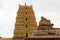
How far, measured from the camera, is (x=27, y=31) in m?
44.0

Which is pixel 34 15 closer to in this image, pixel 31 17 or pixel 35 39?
pixel 31 17

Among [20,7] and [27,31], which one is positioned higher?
[20,7]

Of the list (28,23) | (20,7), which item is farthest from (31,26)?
(20,7)

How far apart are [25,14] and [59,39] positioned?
129ft

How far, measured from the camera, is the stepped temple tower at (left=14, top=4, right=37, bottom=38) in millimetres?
43531

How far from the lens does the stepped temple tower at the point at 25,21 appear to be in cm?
4353

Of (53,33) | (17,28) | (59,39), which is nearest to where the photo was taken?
(59,39)

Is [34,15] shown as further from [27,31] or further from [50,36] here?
[50,36]

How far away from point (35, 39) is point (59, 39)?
565mm

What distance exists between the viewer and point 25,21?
4469 cm

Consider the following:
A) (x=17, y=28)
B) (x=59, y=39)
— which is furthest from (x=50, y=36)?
(x=17, y=28)

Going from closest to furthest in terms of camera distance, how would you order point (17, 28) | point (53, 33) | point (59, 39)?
1. point (59, 39)
2. point (53, 33)
3. point (17, 28)

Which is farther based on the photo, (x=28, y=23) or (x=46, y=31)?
(x=28, y=23)

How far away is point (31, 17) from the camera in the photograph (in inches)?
1740
